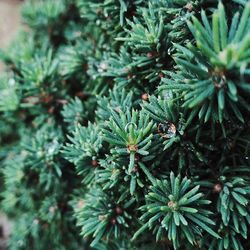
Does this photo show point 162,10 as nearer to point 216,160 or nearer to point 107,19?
point 107,19

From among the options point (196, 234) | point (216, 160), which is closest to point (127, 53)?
point (216, 160)

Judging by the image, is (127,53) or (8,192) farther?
(8,192)

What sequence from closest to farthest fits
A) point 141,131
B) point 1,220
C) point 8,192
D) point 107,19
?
point 141,131
point 107,19
point 8,192
point 1,220

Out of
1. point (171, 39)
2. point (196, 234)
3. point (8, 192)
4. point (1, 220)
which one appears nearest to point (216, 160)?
point (196, 234)

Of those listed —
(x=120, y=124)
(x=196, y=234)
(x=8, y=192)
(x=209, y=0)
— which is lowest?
(x=196, y=234)

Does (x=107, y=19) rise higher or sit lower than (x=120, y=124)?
higher

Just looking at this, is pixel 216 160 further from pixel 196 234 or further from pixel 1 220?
pixel 1 220

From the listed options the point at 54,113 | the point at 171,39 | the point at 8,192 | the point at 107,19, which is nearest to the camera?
the point at 171,39
